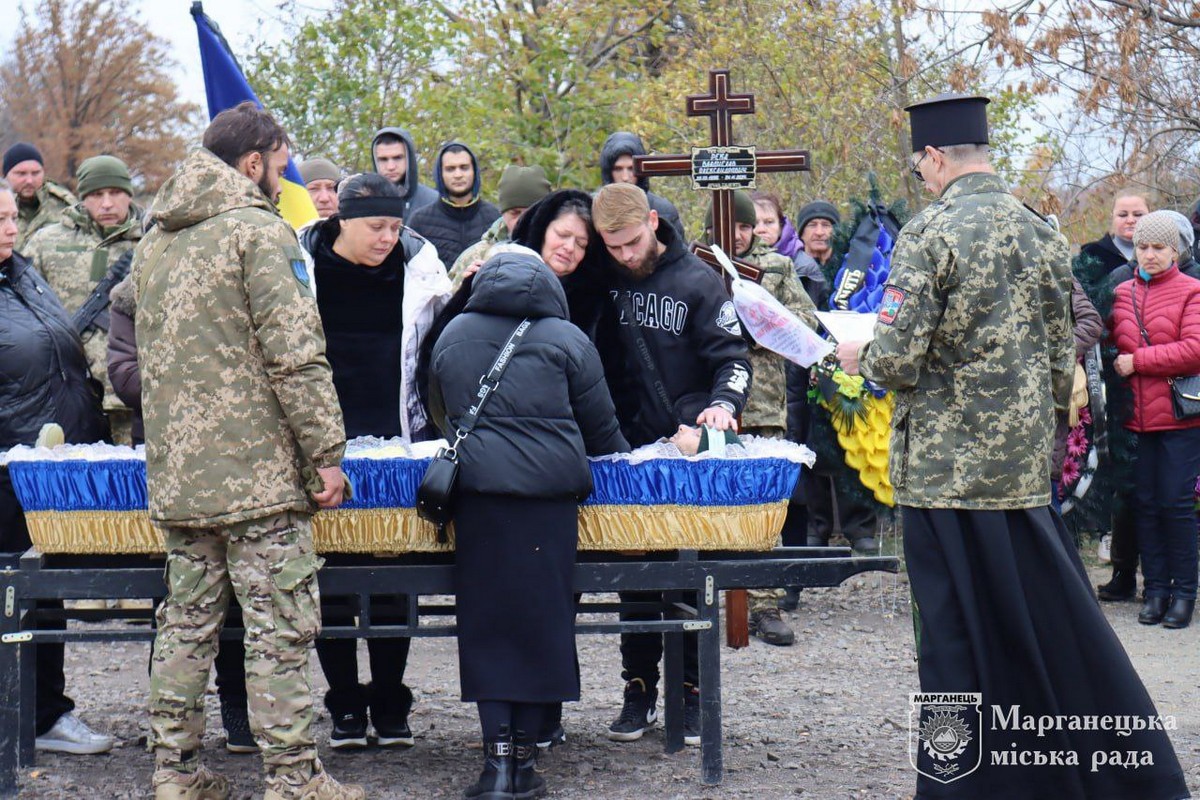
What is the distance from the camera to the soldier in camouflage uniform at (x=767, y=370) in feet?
23.7

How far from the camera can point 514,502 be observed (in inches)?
185

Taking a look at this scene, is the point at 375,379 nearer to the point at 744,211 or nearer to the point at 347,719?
the point at 347,719

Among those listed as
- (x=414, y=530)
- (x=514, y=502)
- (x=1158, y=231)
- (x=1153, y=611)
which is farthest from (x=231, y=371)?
(x=1153, y=611)

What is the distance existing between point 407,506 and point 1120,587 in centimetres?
498

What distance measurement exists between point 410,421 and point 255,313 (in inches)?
43.4

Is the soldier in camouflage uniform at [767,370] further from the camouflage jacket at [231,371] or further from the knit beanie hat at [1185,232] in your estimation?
the camouflage jacket at [231,371]

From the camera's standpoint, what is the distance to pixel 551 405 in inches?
185

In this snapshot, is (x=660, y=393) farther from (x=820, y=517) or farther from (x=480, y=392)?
(x=820, y=517)

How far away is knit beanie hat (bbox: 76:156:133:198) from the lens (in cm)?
683

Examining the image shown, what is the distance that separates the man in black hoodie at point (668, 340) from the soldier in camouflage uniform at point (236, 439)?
1384 millimetres

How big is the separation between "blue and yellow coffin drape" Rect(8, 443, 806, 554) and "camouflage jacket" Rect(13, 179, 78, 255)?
281 centimetres

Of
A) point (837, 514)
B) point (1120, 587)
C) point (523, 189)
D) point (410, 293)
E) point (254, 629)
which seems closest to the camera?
point (254, 629)

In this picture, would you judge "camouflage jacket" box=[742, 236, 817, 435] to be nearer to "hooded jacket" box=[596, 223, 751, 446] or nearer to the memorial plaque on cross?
the memorial plaque on cross

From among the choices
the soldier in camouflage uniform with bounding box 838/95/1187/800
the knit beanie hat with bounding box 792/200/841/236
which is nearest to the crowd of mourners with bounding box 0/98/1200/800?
the soldier in camouflage uniform with bounding box 838/95/1187/800
